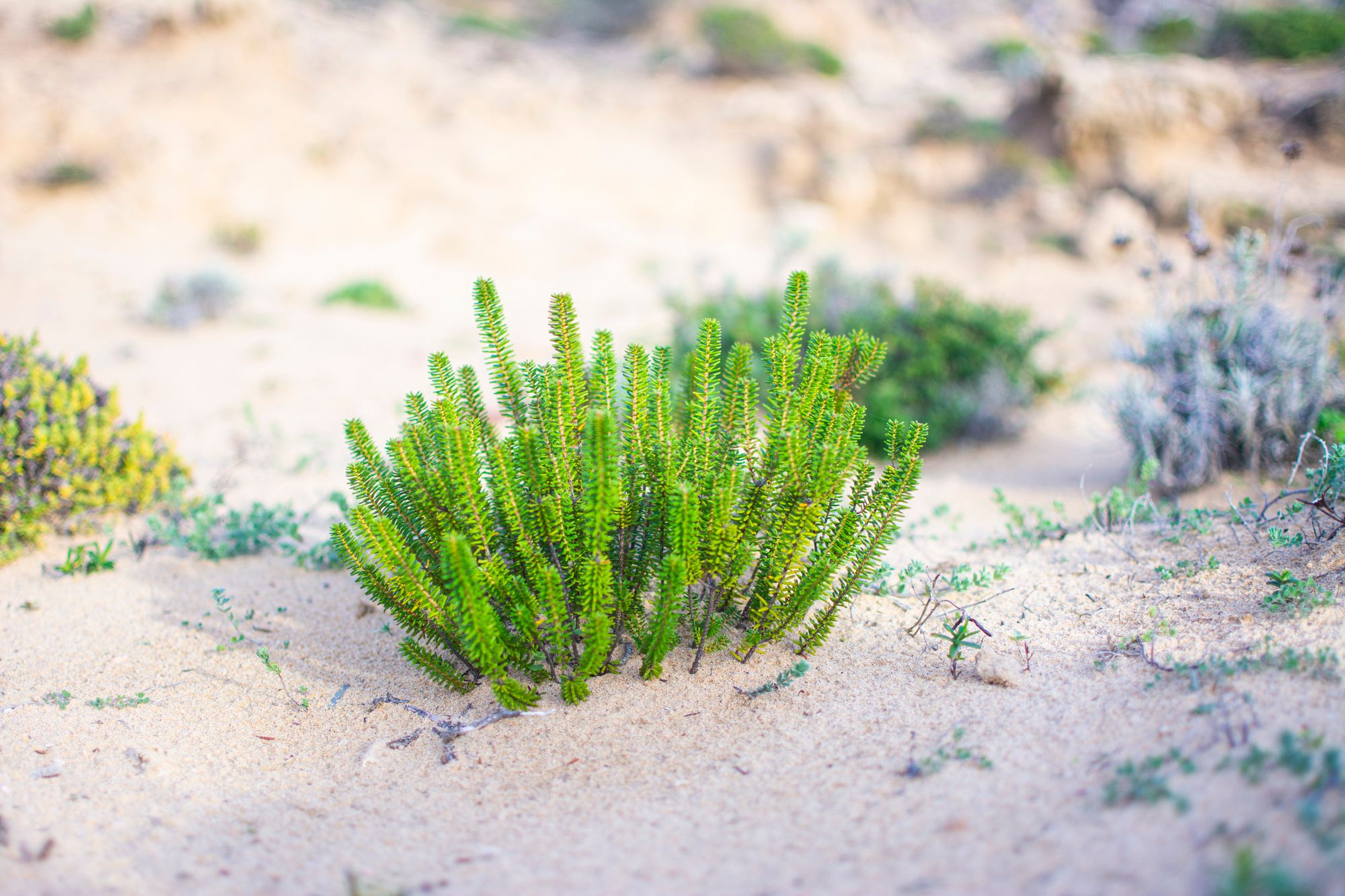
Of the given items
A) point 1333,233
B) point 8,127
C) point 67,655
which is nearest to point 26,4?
point 8,127

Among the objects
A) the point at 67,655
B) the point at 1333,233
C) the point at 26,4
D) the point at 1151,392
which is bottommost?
the point at 67,655

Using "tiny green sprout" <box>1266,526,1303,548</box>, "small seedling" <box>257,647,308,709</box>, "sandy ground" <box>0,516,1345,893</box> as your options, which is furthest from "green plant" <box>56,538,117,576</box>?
"tiny green sprout" <box>1266,526,1303,548</box>

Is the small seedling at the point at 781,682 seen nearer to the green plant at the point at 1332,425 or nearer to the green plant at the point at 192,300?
the green plant at the point at 1332,425

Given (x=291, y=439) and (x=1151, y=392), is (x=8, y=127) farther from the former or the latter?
(x=1151, y=392)

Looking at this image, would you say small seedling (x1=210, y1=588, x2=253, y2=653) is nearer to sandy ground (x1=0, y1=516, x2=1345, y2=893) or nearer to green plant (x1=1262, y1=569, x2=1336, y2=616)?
sandy ground (x1=0, y1=516, x2=1345, y2=893)

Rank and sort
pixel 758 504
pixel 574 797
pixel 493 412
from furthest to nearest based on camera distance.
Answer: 1. pixel 493 412
2. pixel 758 504
3. pixel 574 797

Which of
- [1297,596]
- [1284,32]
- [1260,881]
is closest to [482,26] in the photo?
[1284,32]
